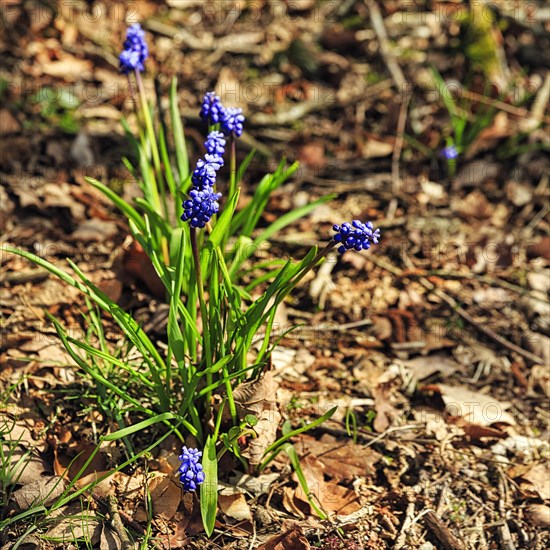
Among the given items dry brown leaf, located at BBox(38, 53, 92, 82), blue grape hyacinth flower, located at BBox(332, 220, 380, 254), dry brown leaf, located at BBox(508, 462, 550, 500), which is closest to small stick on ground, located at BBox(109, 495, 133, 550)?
blue grape hyacinth flower, located at BBox(332, 220, 380, 254)

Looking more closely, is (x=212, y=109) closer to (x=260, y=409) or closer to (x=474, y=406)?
(x=260, y=409)

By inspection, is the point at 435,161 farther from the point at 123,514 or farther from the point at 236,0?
the point at 123,514

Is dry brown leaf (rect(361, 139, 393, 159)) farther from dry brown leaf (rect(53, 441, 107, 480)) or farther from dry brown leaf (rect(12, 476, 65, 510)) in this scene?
dry brown leaf (rect(12, 476, 65, 510))

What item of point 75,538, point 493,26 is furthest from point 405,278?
point 493,26

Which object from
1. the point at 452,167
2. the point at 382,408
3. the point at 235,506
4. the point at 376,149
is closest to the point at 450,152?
the point at 452,167

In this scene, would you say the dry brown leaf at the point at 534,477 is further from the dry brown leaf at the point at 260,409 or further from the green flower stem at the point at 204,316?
the green flower stem at the point at 204,316
